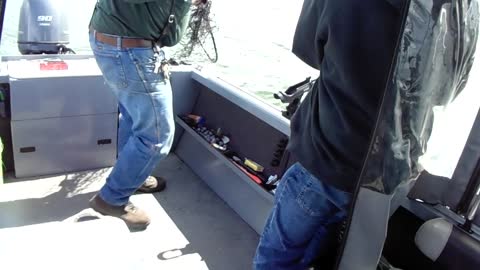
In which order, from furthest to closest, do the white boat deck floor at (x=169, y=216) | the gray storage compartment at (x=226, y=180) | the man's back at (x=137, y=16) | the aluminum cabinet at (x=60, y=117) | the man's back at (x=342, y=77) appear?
the aluminum cabinet at (x=60, y=117)
the gray storage compartment at (x=226, y=180)
the white boat deck floor at (x=169, y=216)
the man's back at (x=137, y=16)
the man's back at (x=342, y=77)

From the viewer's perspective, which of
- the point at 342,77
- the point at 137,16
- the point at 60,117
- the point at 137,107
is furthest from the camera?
the point at 60,117

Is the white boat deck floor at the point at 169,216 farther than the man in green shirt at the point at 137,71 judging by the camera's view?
Yes

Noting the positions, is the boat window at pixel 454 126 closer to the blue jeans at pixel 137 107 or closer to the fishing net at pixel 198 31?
the blue jeans at pixel 137 107

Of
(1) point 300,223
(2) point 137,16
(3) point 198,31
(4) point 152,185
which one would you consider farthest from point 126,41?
(1) point 300,223

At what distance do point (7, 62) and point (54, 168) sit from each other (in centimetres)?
72

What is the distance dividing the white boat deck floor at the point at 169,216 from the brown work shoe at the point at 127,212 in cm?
5

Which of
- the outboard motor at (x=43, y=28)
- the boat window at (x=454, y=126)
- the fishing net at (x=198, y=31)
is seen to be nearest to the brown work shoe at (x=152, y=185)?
the fishing net at (x=198, y=31)

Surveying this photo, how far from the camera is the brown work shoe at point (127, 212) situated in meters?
2.27

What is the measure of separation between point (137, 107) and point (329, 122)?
4.02ft

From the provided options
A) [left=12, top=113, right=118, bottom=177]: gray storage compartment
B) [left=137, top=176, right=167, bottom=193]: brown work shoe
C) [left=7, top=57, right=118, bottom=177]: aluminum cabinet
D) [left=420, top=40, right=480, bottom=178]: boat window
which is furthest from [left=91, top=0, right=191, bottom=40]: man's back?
[left=420, top=40, right=480, bottom=178]: boat window

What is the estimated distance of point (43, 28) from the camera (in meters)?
2.91

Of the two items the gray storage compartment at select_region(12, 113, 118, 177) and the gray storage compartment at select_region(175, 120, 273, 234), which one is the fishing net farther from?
the gray storage compartment at select_region(12, 113, 118, 177)

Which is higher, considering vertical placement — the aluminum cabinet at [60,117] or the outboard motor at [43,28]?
the outboard motor at [43,28]

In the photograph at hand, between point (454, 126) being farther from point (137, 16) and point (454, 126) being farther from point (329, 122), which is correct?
point (137, 16)
